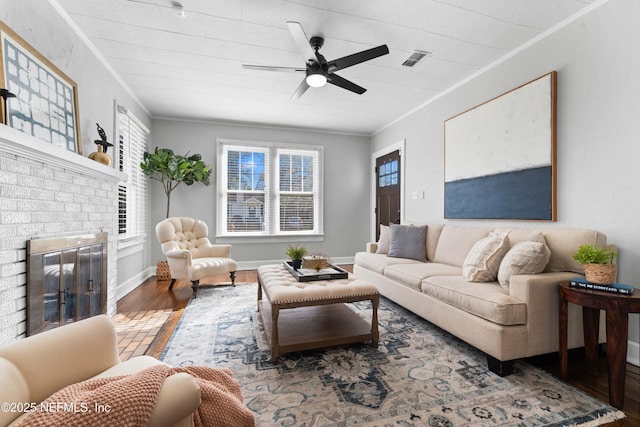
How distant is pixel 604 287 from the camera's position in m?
1.66

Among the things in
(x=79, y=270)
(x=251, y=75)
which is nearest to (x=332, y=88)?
(x=251, y=75)

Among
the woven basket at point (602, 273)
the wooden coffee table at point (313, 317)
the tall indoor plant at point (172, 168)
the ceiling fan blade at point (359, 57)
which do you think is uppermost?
the ceiling fan blade at point (359, 57)

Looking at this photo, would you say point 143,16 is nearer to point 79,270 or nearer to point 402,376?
point 79,270

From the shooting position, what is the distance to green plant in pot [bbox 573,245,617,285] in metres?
1.71

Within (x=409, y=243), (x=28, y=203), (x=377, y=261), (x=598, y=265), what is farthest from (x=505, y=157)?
(x=28, y=203)

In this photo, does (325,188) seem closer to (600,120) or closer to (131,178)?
(131,178)

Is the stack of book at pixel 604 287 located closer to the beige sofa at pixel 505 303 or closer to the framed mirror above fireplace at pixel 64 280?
the beige sofa at pixel 505 303

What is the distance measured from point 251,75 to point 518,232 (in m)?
3.29

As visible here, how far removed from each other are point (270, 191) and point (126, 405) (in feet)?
15.9

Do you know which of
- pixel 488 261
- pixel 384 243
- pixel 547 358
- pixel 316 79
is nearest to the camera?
pixel 547 358

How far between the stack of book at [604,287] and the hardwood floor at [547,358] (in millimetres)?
608

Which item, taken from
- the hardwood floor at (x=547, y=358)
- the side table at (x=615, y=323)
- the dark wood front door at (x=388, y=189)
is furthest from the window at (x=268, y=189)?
the side table at (x=615, y=323)

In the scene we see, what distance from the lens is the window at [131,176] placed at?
369 centimetres

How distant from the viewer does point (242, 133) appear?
5.31m
